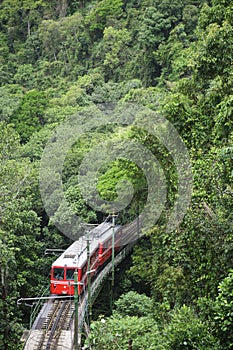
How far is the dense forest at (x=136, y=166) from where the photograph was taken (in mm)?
8219

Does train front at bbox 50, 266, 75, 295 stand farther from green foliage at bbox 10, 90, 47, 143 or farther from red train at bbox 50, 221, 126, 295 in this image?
green foliage at bbox 10, 90, 47, 143

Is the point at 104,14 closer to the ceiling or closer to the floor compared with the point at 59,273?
closer to the ceiling

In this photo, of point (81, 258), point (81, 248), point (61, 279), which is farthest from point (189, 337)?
point (81, 248)

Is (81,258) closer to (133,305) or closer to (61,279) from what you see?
(61,279)

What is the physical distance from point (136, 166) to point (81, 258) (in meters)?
2.79

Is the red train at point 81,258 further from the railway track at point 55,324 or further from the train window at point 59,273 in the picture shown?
the railway track at point 55,324

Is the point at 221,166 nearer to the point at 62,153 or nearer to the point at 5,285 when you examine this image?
the point at 5,285

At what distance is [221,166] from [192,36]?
19.7 metres

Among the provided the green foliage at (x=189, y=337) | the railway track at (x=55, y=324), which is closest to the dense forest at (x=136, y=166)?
the green foliage at (x=189, y=337)

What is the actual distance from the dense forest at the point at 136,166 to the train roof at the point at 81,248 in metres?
1.00

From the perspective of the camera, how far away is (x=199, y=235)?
8523 mm

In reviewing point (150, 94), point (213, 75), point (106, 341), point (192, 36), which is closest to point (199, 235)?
point (106, 341)

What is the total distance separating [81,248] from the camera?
1455cm

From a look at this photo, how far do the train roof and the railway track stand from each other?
0.98 meters
